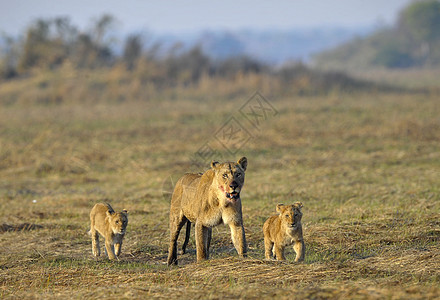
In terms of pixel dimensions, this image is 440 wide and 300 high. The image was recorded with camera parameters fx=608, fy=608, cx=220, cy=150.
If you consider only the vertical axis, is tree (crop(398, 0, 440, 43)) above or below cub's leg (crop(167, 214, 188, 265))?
above

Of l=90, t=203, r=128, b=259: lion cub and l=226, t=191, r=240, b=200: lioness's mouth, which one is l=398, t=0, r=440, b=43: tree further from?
l=226, t=191, r=240, b=200: lioness's mouth

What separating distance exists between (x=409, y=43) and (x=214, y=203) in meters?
89.8

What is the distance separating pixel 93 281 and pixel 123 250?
2.16 metres

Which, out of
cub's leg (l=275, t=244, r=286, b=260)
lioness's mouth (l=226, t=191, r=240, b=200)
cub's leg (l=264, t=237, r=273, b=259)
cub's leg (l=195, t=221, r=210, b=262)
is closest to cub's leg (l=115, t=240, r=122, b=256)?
cub's leg (l=195, t=221, r=210, b=262)

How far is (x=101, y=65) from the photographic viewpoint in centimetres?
3684

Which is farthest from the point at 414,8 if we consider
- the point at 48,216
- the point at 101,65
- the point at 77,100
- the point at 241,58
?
the point at 48,216

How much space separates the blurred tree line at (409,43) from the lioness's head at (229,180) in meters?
79.0

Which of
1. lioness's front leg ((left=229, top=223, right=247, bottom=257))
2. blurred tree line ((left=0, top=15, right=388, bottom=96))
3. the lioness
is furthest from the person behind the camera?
blurred tree line ((left=0, top=15, right=388, bottom=96))

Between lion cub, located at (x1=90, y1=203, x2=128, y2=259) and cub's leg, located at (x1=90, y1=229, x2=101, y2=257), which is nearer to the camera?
lion cub, located at (x1=90, y1=203, x2=128, y2=259)

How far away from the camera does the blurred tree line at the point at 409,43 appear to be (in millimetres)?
84375

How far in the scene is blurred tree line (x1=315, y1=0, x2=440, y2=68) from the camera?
8438cm

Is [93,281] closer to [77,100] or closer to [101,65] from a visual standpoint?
[77,100]

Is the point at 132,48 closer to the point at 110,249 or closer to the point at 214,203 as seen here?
the point at 110,249

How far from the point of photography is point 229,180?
6.68 metres
